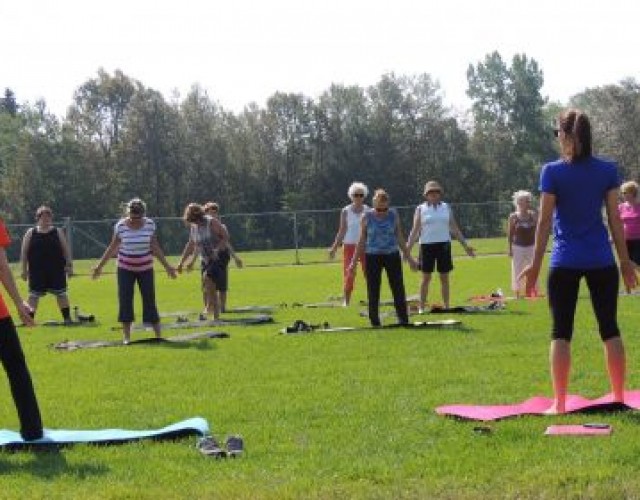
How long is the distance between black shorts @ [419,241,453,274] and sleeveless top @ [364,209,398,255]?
2064 millimetres

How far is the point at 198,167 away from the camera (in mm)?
75750

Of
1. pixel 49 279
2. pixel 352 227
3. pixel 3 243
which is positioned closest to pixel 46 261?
pixel 49 279

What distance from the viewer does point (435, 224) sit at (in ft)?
52.7

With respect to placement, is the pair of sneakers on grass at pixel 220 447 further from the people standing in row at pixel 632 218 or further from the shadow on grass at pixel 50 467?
the people standing in row at pixel 632 218

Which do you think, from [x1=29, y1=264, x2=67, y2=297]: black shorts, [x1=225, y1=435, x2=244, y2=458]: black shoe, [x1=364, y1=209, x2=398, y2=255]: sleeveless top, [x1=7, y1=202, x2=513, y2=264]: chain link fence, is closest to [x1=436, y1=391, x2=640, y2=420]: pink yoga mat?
[x1=225, y1=435, x2=244, y2=458]: black shoe

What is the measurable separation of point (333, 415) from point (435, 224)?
27.6 ft

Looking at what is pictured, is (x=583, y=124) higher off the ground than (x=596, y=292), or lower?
higher

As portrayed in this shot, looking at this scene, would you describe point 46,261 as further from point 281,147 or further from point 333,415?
point 281,147

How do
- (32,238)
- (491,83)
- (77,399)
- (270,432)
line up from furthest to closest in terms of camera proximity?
(491,83) → (32,238) → (77,399) → (270,432)

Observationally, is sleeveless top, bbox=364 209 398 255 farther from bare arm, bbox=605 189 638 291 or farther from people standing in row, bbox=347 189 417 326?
bare arm, bbox=605 189 638 291

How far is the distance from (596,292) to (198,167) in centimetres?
6905

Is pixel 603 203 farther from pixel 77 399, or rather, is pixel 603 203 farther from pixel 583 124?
pixel 77 399

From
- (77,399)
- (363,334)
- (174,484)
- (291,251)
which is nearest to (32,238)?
(363,334)

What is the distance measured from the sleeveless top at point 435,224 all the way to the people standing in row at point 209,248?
3.04 metres
